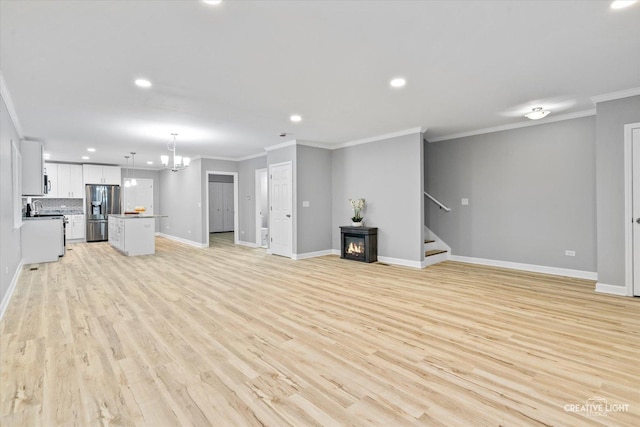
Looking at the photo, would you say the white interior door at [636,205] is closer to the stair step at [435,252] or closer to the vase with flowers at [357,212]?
the stair step at [435,252]

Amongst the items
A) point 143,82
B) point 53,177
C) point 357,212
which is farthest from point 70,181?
point 357,212

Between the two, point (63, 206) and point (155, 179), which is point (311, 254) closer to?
point (155, 179)

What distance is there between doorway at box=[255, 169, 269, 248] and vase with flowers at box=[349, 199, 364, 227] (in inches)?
107

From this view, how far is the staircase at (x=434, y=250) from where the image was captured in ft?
20.0

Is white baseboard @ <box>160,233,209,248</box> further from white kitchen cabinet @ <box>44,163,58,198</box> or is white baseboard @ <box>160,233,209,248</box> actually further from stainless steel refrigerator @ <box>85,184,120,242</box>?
white kitchen cabinet @ <box>44,163,58,198</box>

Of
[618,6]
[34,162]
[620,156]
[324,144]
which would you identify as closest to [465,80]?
[618,6]

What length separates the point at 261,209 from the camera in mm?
8531

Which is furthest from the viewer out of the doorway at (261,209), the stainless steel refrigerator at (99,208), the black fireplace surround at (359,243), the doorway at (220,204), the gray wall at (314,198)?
the doorway at (220,204)

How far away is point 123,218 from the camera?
7.42 meters

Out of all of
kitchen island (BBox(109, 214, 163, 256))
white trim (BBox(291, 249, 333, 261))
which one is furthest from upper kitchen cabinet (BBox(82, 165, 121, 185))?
white trim (BBox(291, 249, 333, 261))

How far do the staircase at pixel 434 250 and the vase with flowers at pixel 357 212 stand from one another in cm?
144

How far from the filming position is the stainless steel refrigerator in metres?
9.84

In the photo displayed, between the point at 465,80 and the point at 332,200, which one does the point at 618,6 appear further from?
the point at 332,200

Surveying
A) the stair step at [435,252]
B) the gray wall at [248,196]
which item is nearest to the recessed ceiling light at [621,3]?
the stair step at [435,252]
